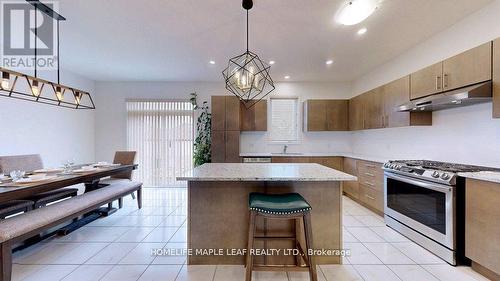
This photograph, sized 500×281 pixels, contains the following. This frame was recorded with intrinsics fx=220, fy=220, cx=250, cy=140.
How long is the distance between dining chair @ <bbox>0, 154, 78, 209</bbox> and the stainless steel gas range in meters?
4.80

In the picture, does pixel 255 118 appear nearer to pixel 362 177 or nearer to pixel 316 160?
pixel 316 160

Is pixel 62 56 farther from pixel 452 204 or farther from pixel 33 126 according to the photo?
pixel 452 204

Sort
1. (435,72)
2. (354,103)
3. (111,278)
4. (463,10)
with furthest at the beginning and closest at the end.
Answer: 1. (354,103)
2. (435,72)
3. (463,10)
4. (111,278)

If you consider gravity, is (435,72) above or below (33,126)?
above

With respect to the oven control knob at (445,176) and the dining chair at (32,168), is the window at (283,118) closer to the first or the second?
the oven control knob at (445,176)

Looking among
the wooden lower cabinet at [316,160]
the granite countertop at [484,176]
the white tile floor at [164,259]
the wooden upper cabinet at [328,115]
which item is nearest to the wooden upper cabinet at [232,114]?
the wooden lower cabinet at [316,160]

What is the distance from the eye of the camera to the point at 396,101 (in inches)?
139

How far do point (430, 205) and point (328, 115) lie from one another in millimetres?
3065

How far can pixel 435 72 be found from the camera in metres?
2.80

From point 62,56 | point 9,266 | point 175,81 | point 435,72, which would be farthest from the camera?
point 175,81

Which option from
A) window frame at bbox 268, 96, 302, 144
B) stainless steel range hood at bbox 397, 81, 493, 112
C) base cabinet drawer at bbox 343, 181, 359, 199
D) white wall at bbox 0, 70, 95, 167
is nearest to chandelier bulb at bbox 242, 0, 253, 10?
stainless steel range hood at bbox 397, 81, 493, 112

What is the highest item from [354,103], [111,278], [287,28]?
[287,28]

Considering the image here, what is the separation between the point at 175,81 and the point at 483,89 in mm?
5557

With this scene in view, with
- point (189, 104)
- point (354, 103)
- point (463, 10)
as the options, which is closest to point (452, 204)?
point (463, 10)
